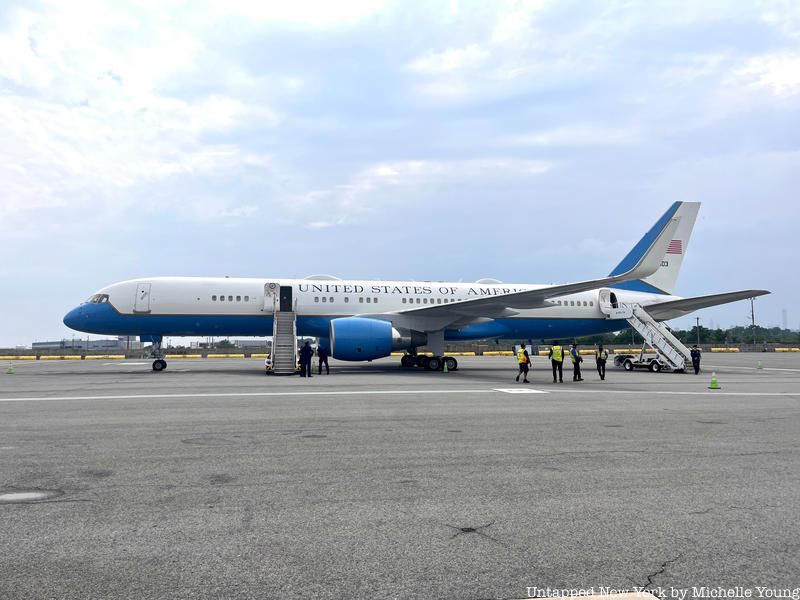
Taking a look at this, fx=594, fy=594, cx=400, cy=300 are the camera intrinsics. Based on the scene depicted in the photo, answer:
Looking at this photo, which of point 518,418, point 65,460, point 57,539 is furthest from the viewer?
point 518,418

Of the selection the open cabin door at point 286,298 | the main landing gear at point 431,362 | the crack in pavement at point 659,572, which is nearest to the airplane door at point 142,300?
the open cabin door at point 286,298

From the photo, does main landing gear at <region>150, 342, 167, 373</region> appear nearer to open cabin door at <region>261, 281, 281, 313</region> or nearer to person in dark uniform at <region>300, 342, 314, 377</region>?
open cabin door at <region>261, 281, 281, 313</region>

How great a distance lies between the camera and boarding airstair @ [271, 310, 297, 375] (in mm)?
23141

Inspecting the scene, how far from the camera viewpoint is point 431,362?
26531 mm

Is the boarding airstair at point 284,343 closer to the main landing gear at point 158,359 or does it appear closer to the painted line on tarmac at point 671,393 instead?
the main landing gear at point 158,359

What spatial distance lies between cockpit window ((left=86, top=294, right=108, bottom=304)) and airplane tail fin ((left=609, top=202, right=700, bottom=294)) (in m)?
25.5

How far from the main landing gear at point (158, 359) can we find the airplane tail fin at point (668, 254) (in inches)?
928

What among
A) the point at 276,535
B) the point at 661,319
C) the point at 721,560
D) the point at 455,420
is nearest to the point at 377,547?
the point at 276,535

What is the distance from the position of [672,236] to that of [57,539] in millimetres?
33262

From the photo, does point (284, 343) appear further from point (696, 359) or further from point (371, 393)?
point (696, 359)

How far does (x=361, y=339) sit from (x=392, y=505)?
18.1 meters

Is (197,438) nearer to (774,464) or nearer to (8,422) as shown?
(8,422)

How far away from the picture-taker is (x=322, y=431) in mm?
9008

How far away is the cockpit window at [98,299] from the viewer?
24656 millimetres
